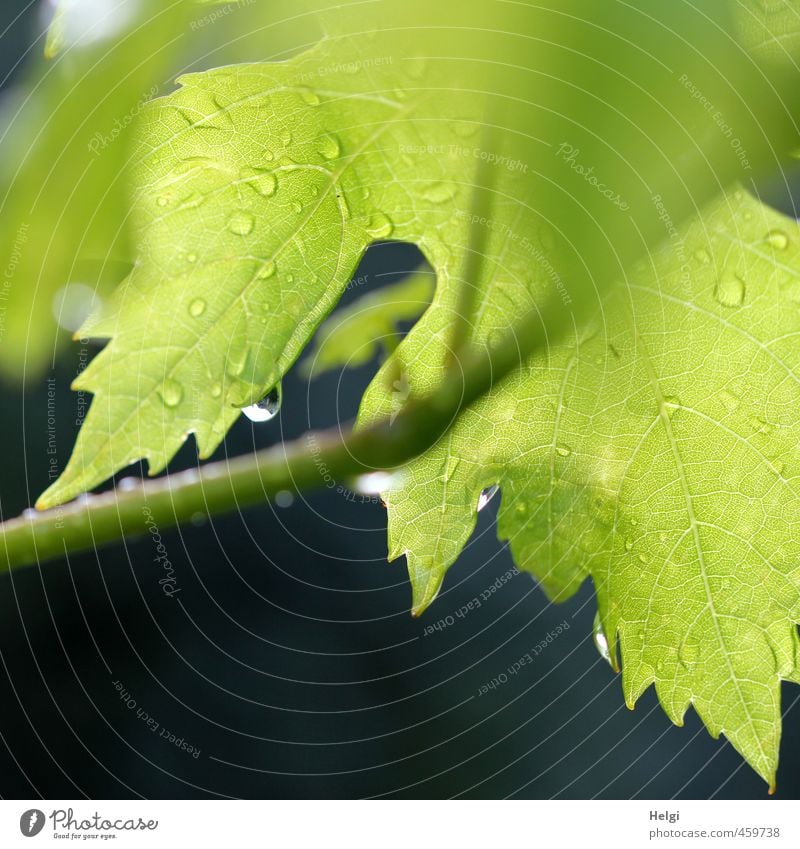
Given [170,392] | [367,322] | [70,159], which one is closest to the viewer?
[170,392]

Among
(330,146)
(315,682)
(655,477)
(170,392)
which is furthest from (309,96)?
(315,682)

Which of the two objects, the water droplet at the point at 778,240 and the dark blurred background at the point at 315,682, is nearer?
the water droplet at the point at 778,240

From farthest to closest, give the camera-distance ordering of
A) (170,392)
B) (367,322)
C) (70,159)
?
(367,322) → (70,159) → (170,392)

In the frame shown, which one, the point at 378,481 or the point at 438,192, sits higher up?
the point at 438,192

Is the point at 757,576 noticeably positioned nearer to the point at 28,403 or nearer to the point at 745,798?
the point at 745,798

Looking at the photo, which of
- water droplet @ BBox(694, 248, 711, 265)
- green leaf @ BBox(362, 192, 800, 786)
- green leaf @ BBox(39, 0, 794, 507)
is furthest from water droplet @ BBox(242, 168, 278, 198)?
water droplet @ BBox(694, 248, 711, 265)

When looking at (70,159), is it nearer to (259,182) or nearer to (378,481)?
(259,182)

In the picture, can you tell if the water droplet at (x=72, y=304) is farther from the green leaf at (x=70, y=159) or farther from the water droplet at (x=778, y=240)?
the water droplet at (x=778, y=240)

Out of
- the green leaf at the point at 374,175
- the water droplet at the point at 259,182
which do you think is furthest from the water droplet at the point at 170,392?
the water droplet at the point at 259,182

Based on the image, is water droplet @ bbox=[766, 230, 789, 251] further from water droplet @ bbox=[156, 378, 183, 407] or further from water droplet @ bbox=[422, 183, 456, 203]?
water droplet @ bbox=[156, 378, 183, 407]
